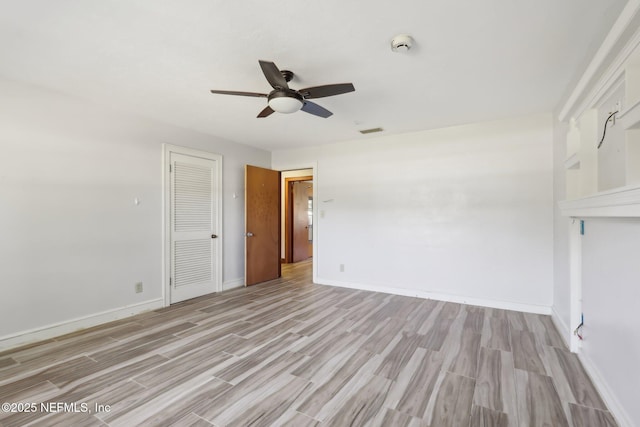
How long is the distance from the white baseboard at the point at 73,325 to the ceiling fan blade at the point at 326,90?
333 centimetres

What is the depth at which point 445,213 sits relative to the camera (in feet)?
13.4

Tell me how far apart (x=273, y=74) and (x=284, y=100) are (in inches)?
10.3

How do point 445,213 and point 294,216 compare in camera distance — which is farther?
point 294,216

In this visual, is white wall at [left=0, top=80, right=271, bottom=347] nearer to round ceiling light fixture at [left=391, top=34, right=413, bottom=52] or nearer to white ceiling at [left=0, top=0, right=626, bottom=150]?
white ceiling at [left=0, top=0, right=626, bottom=150]

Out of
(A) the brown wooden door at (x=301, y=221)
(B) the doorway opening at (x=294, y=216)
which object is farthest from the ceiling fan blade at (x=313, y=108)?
(A) the brown wooden door at (x=301, y=221)

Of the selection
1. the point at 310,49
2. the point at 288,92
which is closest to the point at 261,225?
the point at 288,92

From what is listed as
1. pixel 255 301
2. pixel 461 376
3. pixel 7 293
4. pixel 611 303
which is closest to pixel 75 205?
pixel 7 293

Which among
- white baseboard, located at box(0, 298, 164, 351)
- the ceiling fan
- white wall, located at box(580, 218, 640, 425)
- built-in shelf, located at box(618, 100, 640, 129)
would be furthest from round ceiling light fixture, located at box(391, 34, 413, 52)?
white baseboard, located at box(0, 298, 164, 351)

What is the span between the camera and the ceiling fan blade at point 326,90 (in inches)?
87.3

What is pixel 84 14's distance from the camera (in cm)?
183

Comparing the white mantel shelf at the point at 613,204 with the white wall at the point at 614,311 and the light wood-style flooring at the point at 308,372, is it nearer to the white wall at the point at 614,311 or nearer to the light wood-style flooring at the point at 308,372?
Answer: the white wall at the point at 614,311

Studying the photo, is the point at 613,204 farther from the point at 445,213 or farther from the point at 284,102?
the point at 445,213

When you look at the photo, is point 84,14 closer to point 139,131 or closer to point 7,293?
point 139,131

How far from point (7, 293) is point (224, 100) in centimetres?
279
